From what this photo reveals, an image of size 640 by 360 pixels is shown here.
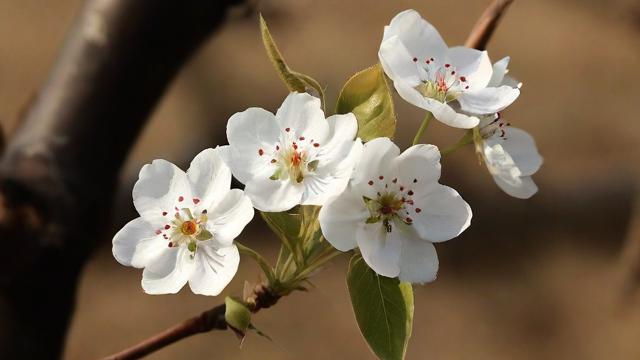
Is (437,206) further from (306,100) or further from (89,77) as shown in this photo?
(89,77)

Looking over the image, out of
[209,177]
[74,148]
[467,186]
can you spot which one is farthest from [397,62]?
[467,186]

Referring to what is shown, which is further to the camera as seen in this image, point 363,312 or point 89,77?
point 89,77

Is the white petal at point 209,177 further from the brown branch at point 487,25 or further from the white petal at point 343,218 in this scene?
the brown branch at point 487,25

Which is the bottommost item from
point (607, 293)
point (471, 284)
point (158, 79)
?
point (607, 293)

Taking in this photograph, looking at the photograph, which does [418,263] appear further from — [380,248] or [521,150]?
[521,150]

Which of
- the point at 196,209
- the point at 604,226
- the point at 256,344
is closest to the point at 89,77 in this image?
the point at 196,209

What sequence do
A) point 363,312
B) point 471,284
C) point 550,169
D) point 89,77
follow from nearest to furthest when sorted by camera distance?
1. point 363,312
2. point 89,77
3. point 471,284
4. point 550,169

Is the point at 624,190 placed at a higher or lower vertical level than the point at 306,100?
lower
